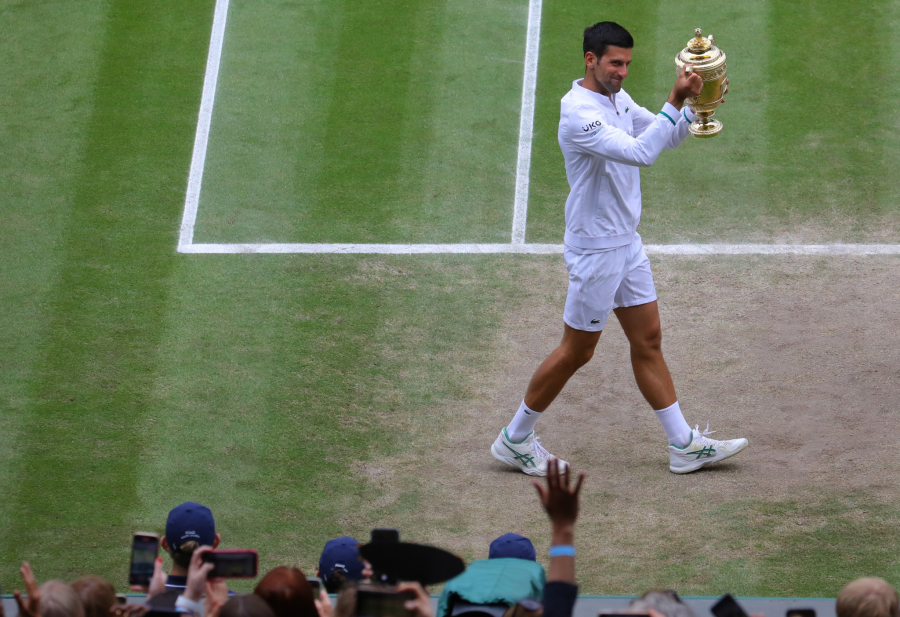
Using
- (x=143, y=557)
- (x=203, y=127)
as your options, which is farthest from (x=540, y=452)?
(x=203, y=127)

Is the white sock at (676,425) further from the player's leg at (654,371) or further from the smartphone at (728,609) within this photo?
the smartphone at (728,609)

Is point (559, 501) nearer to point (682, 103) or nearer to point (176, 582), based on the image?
point (176, 582)

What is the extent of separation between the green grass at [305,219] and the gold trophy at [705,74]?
7.18 ft

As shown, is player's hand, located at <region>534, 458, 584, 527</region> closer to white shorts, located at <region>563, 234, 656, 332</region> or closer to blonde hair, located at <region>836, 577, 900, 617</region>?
blonde hair, located at <region>836, 577, 900, 617</region>

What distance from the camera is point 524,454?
23.8ft

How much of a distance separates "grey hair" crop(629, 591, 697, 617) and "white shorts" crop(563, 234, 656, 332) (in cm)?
298

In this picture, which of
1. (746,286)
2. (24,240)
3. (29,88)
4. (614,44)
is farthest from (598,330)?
(29,88)

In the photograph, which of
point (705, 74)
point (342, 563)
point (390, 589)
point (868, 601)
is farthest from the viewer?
point (705, 74)

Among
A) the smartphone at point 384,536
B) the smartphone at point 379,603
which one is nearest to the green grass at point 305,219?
the smartphone at point 384,536

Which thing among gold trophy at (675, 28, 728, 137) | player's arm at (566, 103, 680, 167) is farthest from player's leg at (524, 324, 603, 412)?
gold trophy at (675, 28, 728, 137)

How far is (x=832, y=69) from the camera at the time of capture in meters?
10.5

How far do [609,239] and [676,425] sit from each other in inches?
46.5

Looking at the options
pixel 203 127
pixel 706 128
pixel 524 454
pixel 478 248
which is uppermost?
pixel 203 127

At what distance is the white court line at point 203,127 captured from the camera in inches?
376
